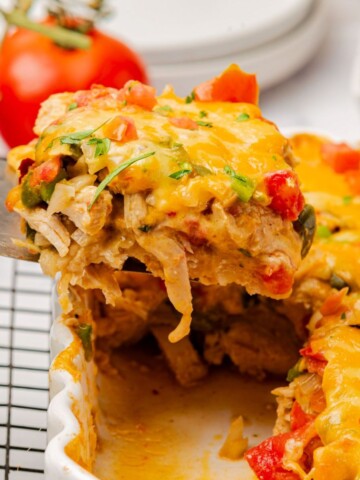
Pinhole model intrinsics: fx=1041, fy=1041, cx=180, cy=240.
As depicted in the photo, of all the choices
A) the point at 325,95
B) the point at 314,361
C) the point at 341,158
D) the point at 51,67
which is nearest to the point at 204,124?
the point at 314,361

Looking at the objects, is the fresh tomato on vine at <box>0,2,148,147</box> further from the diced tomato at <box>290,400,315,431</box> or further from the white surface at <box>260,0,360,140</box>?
the diced tomato at <box>290,400,315,431</box>

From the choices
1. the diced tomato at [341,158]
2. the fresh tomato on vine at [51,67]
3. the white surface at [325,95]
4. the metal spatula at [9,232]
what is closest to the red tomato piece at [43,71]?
the fresh tomato on vine at [51,67]

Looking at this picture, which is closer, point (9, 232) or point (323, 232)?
point (9, 232)

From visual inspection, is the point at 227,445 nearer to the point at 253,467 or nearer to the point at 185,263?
the point at 253,467

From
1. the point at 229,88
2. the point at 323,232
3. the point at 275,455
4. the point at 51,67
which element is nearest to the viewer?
the point at 275,455

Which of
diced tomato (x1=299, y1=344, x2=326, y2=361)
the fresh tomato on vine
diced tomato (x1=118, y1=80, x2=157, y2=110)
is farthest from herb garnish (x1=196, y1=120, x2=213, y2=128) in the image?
the fresh tomato on vine

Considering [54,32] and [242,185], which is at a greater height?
[242,185]

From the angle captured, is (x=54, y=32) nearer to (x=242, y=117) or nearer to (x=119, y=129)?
(x=242, y=117)

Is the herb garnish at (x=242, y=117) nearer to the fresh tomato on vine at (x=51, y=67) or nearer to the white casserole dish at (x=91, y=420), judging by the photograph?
the white casserole dish at (x=91, y=420)
